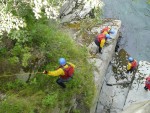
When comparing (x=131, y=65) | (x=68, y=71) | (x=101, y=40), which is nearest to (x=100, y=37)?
(x=101, y=40)

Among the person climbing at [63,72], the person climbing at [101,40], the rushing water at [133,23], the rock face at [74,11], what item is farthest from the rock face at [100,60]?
the person climbing at [63,72]

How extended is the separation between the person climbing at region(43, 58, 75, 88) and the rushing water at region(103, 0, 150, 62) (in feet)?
27.9

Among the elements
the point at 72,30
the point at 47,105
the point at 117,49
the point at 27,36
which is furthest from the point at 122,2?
the point at 47,105

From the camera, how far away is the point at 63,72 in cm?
1147

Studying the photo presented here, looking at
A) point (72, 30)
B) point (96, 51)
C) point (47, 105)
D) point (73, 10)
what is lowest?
point (47, 105)

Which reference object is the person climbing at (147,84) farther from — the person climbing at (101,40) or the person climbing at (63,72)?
the person climbing at (63,72)

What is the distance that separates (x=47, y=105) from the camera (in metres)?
11.2

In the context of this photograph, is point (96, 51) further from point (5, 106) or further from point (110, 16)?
point (5, 106)

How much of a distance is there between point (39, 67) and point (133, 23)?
448 inches

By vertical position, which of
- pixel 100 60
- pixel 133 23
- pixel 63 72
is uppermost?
pixel 133 23

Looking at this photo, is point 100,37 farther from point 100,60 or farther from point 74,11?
point 74,11

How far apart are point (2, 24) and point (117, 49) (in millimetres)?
11471

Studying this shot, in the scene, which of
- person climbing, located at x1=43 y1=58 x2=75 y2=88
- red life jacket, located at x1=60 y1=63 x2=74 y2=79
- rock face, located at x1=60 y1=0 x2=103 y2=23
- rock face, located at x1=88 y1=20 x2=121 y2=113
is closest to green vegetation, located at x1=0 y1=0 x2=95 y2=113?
person climbing, located at x1=43 y1=58 x2=75 y2=88

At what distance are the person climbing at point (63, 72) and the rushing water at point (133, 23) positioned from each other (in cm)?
852
